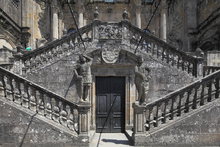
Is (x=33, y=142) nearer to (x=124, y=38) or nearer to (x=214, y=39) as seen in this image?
(x=124, y=38)

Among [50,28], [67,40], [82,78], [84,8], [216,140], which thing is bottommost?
[216,140]

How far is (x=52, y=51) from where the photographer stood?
12.0 metres

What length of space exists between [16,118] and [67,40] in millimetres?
5159

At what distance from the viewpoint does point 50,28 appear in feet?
76.4

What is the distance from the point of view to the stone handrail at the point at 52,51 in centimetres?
1181

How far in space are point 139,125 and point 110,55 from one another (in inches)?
171

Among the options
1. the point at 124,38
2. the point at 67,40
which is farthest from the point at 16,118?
the point at 124,38

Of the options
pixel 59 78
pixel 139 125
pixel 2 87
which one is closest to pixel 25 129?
pixel 2 87

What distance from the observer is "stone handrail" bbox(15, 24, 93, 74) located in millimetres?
11812

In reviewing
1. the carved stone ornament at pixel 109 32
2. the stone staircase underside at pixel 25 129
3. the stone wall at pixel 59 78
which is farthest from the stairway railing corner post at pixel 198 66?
the stone staircase underside at pixel 25 129

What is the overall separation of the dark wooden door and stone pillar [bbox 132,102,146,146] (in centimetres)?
340

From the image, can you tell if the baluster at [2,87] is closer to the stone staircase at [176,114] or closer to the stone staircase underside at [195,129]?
the stone staircase at [176,114]

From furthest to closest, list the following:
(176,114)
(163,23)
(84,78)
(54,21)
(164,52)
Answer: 1. (163,23)
2. (54,21)
3. (164,52)
4. (176,114)
5. (84,78)

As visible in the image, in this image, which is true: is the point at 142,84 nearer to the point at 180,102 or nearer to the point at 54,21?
the point at 180,102
